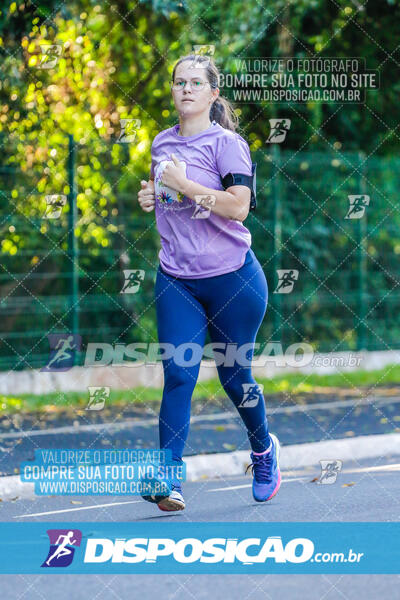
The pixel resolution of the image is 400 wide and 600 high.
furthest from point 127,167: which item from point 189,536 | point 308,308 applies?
point 189,536

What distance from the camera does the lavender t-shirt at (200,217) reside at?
608 centimetres

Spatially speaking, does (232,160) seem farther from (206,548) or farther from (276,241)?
(276,241)

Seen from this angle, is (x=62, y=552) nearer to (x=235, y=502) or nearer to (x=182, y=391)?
(x=182, y=391)

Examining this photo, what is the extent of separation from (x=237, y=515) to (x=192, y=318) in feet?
3.71

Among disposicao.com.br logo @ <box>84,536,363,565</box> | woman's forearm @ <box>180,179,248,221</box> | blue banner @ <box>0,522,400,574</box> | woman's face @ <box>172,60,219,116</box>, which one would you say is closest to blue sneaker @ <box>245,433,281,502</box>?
blue banner @ <box>0,522,400,574</box>

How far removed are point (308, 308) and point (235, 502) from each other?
7.46 m

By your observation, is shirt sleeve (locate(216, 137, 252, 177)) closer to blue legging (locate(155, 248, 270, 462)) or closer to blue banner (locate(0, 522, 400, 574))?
blue legging (locate(155, 248, 270, 462))

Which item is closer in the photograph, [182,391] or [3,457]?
[182,391]

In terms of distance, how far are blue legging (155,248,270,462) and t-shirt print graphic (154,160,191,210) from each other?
351 mm

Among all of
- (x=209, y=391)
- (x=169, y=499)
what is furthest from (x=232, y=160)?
(x=209, y=391)

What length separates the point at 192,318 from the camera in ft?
20.2

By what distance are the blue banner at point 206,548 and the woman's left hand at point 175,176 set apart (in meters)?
1.66

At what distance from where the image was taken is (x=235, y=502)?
23.2ft

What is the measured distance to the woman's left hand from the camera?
5963mm
